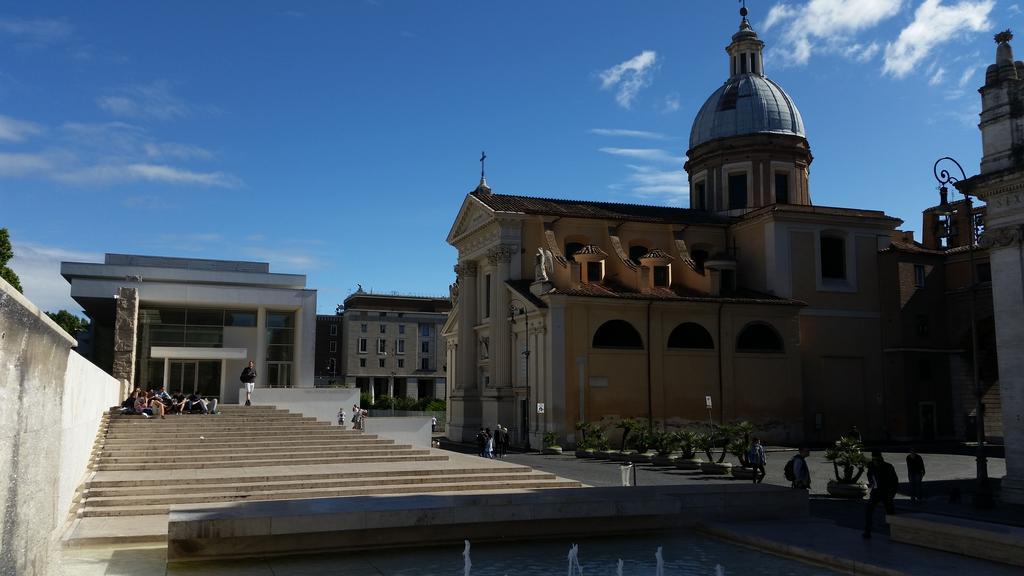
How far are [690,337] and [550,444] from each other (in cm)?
955

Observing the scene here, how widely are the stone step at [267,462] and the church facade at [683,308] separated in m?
14.7

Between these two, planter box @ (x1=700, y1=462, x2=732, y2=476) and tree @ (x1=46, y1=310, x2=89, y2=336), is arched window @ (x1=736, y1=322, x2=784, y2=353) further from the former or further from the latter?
tree @ (x1=46, y1=310, x2=89, y2=336)

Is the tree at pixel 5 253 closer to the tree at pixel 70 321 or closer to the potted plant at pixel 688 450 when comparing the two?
the tree at pixel 70 321

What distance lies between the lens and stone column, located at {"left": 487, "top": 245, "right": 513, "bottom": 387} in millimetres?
43094

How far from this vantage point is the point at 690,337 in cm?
4106

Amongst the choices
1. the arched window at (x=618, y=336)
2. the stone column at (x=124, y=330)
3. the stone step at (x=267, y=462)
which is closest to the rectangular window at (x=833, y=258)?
the arched window at (x=618, y=336)

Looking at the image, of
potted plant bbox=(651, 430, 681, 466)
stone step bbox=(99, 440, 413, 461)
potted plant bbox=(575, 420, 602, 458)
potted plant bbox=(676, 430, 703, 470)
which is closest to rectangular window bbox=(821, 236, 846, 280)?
potted plant bbox=(575, 420, 602, 458)

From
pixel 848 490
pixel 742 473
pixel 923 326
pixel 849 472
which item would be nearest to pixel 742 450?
pixel 742 473

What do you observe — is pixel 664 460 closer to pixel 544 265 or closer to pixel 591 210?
pixel 544 265

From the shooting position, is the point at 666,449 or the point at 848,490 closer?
the point at 848,490

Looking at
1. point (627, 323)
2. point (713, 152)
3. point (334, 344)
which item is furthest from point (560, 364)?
point (334, 344)

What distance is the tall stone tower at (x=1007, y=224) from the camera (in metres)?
19.0

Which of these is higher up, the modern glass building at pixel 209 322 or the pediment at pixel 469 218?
the pediment at pixel 469 218

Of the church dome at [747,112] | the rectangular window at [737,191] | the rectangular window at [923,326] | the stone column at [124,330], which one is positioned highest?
the church dome at [747,112]
